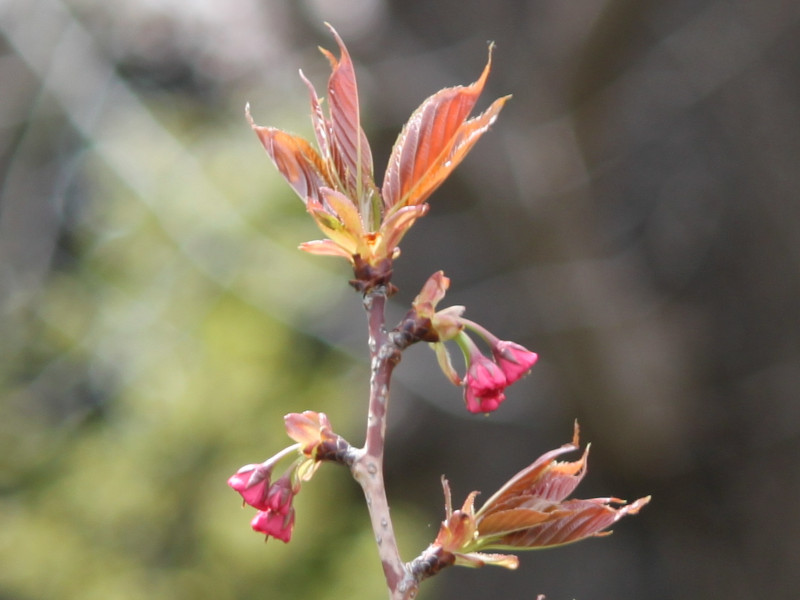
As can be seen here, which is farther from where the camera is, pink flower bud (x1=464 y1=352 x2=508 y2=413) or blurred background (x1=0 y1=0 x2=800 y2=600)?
blurred background (x1=0 y1=0 x2=800 y2=600)

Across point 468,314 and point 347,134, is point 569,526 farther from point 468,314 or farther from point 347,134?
point 468,314

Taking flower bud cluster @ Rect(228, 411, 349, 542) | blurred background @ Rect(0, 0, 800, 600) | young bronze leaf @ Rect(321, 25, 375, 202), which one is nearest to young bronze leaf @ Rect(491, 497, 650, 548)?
flower bud cluster @ Rect(228, 411, 349, 542)

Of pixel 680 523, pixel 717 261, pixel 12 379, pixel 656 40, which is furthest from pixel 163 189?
pixel 680 523

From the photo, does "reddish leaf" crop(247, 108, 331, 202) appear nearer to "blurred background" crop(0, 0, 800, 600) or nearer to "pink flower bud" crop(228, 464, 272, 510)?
"pink flower bud" crop(228, 464, 272, 510)

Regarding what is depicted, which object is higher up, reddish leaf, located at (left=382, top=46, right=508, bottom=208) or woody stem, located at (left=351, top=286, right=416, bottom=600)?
reddish leaf, located at (left=382, top=46, right=508, bottom=208)

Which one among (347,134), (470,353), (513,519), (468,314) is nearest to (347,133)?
(347,134)

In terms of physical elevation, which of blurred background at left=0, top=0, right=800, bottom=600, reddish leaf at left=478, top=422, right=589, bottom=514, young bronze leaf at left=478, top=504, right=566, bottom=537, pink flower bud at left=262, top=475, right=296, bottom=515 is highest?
blurred background at left=0, top=0, right=800, bottom=600

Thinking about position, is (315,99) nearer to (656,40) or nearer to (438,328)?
(438,328)

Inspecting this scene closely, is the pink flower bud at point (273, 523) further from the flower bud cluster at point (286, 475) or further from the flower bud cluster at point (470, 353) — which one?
the flower bud cluster at point (470, 353)
